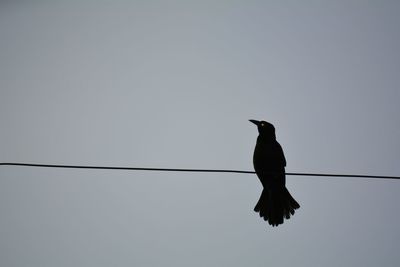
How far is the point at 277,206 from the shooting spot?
4.39m

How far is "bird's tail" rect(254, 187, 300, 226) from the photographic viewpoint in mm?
4359

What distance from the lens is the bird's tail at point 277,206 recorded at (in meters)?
4.36

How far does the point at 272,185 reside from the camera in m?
4.33

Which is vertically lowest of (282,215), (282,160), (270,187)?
(282,215)

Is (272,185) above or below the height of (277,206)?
above

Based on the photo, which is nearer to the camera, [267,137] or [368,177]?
[368,177]

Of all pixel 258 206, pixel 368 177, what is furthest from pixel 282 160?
pixel 368 177

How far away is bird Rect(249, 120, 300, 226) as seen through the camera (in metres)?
4.35

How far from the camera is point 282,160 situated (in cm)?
449

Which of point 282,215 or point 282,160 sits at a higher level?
point 282,160

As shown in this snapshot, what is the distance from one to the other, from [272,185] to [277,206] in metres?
0.25

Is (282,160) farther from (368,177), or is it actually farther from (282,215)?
(368,177)

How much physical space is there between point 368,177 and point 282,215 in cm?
193

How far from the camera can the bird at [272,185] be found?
4.35 meters
